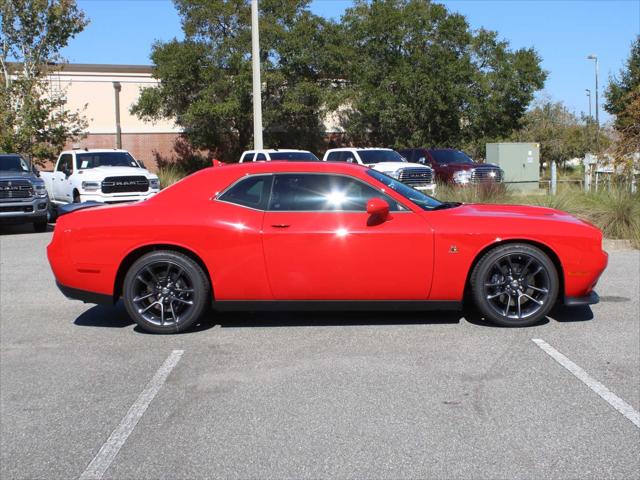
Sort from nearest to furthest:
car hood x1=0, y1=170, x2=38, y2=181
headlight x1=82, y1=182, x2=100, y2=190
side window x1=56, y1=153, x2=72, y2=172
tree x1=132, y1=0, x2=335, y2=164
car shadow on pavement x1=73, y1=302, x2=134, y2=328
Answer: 1. car shadow on pavement x1=73, y1=302, x2=134, y2=328
2. car hood x1=0, y1=170, x2=38, y2=181
3. headlight x1=82, y1=182, x2=100, y2=190
4. side window x1=56, y1=153, x2=72, y2=172
5. tree x1=132, y1=0, x2=335, y2=164

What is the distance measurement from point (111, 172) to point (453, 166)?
11531 mm

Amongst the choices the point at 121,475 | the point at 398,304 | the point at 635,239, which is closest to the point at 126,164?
the point at 635,239

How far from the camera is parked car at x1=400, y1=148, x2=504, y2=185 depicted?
2228 centimetres

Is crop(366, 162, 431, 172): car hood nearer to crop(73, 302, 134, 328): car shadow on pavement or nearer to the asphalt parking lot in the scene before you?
the asphalt parking lot

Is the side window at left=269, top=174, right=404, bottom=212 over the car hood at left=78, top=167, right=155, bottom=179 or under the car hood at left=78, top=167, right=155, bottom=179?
under

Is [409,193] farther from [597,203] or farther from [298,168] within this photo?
[597,203]

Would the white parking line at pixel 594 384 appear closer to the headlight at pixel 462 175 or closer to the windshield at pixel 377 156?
the windshield at pixel 377 156

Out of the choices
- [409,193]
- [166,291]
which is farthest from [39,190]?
[409,193]

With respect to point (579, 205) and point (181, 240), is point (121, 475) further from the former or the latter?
point (579, 205)

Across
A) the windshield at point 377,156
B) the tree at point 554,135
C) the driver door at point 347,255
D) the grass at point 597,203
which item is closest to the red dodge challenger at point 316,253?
the driver door at point 347,255

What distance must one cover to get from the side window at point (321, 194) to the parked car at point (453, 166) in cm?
1518

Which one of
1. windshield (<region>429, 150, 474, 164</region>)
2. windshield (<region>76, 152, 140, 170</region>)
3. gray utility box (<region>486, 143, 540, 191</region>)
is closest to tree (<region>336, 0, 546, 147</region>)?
gray utility box (<region>486, 143, 540, 191</region>)

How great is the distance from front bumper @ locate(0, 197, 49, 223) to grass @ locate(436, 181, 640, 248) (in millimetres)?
9398

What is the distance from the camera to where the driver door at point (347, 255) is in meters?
6.14
